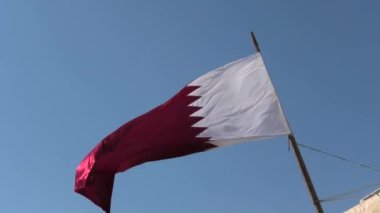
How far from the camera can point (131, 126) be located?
472 inches

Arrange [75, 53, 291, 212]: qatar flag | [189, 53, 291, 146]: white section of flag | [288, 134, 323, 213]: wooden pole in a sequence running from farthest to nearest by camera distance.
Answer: [75, 53, 291, 212]: qatar flag → [189, 53, 291, 146]: white section of flag → [288, 134, 323, 213]: wooden pole

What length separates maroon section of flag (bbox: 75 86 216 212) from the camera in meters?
11.4

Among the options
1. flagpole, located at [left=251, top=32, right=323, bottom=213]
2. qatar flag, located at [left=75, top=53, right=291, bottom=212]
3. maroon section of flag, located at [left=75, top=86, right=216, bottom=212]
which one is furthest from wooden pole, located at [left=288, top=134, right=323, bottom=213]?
maroon section of flag, located at [left=75, top=86, right=216, bottom=212]

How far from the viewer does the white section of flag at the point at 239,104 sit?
10859 millimetres

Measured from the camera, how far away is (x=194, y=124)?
11.6m

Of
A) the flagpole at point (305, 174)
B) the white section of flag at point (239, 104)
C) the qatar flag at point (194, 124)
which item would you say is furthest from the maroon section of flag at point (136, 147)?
the flagpole at point (305, 174)

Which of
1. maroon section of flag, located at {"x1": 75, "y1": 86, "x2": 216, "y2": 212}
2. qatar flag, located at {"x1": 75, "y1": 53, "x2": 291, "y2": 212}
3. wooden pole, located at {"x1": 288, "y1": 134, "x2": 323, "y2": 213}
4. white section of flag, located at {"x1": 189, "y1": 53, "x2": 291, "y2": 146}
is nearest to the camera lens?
wooden pole, located at {"x1": 288, "y1": 134, "x2": 323, "y2": 213}

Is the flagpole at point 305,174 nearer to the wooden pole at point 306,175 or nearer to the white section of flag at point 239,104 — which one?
the wooden pole at point 306,175

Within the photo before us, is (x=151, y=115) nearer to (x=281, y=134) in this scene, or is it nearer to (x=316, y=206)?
(x=281, y=134)

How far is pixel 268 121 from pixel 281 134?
45 centimetres

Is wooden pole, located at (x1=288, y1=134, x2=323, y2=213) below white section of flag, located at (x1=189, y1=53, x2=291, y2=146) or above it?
below

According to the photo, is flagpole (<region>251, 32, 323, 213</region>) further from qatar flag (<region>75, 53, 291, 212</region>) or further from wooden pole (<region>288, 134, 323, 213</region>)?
qatar flag (<region>75, 53, 291, 212</region>)

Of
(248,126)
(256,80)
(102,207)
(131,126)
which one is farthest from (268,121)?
(102,207)

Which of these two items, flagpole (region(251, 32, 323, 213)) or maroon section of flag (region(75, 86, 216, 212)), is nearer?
flagpole (region(251, 32, 323, 213))
